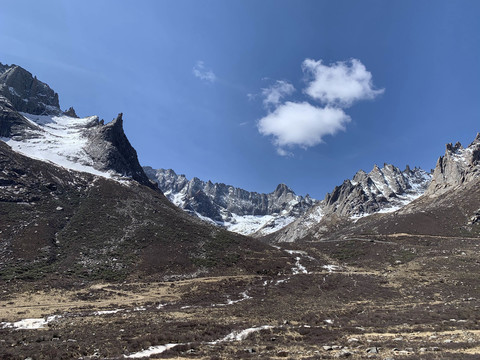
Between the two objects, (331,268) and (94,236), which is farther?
(331,268)

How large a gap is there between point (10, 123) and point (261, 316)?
156134 mm

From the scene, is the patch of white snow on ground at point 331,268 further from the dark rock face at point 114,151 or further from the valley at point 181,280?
the dark rock face at point 114,151

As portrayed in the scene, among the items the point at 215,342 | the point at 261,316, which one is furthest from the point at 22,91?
the point at 215,342

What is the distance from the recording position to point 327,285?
60938 millimetres

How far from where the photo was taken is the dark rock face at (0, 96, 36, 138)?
132 metres

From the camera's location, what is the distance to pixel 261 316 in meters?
36.2

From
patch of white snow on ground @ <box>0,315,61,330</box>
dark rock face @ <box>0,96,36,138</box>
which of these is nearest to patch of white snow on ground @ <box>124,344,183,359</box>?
patch of white snow on ground @ <box>0,315,61,330</box>

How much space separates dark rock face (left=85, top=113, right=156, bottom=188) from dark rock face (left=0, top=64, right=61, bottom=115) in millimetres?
43927

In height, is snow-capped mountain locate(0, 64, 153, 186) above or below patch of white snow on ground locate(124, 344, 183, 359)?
above

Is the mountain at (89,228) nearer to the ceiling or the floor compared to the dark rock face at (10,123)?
nearer to the floor

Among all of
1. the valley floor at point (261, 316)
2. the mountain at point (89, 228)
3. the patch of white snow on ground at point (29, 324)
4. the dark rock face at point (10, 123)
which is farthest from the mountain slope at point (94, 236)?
the dark rock face at point (10, 123)

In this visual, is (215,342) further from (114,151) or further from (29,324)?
(114,151)

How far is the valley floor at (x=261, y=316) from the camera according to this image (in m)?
20.8

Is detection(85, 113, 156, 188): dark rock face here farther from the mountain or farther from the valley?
the valley
